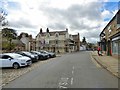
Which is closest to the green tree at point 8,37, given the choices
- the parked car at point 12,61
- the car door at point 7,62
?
the parked car at point 12,61

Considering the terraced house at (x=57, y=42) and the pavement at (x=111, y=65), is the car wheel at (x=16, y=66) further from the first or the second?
the terraced house at (x=57, y=42)

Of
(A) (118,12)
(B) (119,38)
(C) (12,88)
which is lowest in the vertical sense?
(C) (12,88)

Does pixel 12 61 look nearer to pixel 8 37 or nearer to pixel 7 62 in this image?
pixel 7 62

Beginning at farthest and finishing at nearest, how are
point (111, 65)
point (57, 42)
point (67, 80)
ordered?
point (57, 42) → point (111, 65) → point (67, 80)

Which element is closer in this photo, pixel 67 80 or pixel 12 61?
pixel 67 80

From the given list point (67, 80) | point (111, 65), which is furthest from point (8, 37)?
point (67, 80)

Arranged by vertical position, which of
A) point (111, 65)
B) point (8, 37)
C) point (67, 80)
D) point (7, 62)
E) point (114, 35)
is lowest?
point (67, 80)

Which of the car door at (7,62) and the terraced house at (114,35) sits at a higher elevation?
the terraced house at (114,35)

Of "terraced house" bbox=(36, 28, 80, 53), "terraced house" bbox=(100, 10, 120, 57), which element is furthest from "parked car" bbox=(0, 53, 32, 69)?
"terraced house" bbox=(36, 28, 80, 53)

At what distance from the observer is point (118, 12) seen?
1035 inches

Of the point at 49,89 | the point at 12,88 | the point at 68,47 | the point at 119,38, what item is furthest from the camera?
the point at 68,47

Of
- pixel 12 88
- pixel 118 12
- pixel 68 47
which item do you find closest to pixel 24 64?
pixel 12 88

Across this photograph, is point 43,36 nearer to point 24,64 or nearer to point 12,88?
point 24,64

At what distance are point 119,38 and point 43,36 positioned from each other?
217 ft
